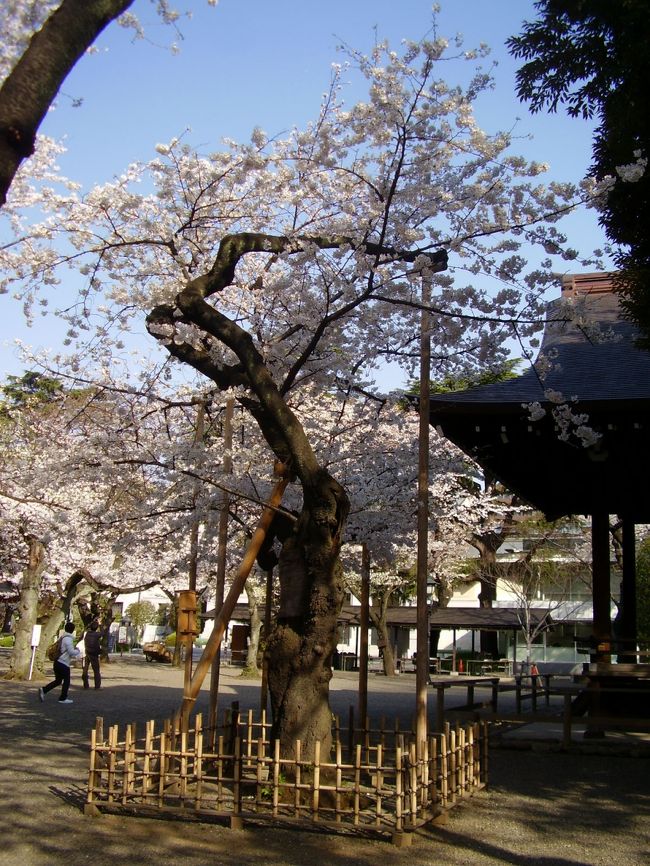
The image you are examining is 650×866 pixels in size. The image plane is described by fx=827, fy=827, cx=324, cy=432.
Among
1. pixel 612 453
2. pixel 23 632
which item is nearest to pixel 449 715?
pixel 612 453

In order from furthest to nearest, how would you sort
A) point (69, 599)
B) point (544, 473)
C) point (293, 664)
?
point (69, 599), point (544, 473), point (293, 664)

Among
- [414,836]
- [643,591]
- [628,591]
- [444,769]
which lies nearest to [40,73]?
[414,836]

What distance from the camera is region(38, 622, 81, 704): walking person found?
16469 millimetres

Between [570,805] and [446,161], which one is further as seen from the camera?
[446,161]

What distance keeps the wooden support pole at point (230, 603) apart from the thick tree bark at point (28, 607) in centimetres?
1539

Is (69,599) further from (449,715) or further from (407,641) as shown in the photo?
(407,641)

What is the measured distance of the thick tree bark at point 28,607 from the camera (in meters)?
22.4

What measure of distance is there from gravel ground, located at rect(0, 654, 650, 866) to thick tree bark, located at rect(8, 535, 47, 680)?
11.6 metres

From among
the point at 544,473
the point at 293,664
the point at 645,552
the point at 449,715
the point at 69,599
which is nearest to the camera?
the point at 293,664

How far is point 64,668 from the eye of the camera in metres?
16.6

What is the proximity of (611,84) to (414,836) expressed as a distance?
769 centimetres

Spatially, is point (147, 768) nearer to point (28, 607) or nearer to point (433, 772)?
point (433, 772)

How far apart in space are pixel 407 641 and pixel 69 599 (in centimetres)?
2835

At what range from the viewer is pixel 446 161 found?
28.6 ft
